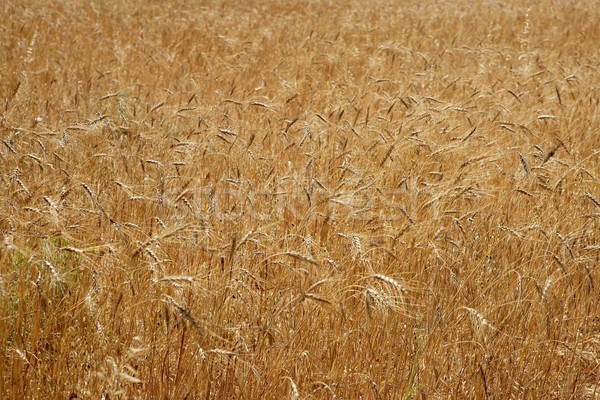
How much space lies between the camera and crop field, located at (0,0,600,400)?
1.79m

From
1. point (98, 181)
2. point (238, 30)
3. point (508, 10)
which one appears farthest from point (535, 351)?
point (508, 10)

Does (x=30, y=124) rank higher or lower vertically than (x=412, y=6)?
higher

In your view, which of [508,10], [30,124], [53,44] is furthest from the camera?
[508,10]

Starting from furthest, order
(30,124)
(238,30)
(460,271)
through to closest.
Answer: (238,30) → (30,124) → (460,271)

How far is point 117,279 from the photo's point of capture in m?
2.07

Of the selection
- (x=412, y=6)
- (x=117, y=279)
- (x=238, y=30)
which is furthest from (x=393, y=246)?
(x=412, y=6)

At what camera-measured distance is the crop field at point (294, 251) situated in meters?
1.79

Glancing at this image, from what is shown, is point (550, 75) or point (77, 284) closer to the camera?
point (77, 284)

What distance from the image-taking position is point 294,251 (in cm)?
→ 204

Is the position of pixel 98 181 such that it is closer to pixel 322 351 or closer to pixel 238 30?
pixel 322 351

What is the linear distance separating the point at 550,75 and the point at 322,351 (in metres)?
5.00

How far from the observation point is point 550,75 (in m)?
6.03

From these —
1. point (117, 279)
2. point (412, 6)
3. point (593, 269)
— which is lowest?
point (412, 6)

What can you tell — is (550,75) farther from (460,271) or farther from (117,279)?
(117,279)
